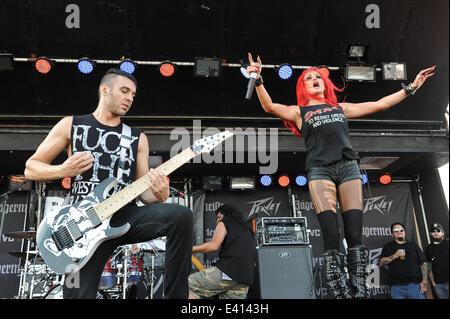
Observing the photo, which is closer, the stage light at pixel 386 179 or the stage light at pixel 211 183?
the stage light at pixel 211 183

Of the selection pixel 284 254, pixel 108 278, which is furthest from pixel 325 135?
pixel 108 278

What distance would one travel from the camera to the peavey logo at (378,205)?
8047mm

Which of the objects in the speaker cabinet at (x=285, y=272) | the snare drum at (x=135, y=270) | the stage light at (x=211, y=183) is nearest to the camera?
the speaker cabinet at (x=285, y=272)

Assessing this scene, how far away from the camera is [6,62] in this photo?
592cm

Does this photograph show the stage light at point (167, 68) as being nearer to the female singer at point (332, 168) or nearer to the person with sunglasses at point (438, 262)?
the female singer at point (332, 168)

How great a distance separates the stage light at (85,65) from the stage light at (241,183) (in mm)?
3185

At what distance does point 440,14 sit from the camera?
21.8 feet

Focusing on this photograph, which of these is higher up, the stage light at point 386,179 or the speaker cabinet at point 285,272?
the stage light at point 386,179

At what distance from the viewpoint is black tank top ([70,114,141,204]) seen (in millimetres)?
2570

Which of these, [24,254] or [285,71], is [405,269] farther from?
[24,254]

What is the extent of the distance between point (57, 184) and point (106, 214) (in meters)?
5.62

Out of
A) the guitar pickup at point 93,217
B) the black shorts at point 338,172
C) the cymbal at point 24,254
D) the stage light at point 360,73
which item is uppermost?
the stage light at point 360,73

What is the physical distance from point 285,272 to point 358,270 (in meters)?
2.74

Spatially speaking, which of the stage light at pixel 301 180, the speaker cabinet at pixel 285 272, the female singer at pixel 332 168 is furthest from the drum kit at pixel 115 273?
the female singer at pixel 332 168
